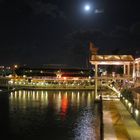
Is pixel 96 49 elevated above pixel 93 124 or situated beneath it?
elevated above

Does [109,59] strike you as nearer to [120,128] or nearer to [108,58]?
[108,58]

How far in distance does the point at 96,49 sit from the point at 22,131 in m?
35.7

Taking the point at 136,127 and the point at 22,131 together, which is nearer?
the point at 136,127

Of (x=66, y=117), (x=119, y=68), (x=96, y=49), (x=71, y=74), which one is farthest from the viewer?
(x=71, y=74)

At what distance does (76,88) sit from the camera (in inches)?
5438

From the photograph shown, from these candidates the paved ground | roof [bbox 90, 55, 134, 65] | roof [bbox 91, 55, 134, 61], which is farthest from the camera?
roof [bbox 91, 55, 134, 61]

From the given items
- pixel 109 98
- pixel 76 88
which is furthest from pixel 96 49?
pixel 76 88

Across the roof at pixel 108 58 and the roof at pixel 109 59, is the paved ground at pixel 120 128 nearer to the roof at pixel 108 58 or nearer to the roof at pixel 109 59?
the roof at pixel 109 59

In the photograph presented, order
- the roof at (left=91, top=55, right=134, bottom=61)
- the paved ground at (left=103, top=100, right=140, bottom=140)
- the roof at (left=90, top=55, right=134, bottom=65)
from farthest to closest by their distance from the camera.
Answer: the roof at (left=91, top=55, right=134, bottom=61), the roof at (left=90, top=55, right=134, bottom=65), the paved ground at (left=103, top=100, right=140, bottom=140)

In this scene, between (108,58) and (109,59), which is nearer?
(109,59)

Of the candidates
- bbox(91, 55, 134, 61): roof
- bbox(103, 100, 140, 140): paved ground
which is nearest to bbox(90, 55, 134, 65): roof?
bbox(91, 55, 134, 61): roof

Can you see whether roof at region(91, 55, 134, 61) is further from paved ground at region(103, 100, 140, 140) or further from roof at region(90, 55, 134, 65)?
paved ground at region(103, 100, 140, 140)

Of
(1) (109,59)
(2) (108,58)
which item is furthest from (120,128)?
(2) (108,58)

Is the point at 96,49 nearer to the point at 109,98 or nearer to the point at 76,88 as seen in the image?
the point at 109,98
